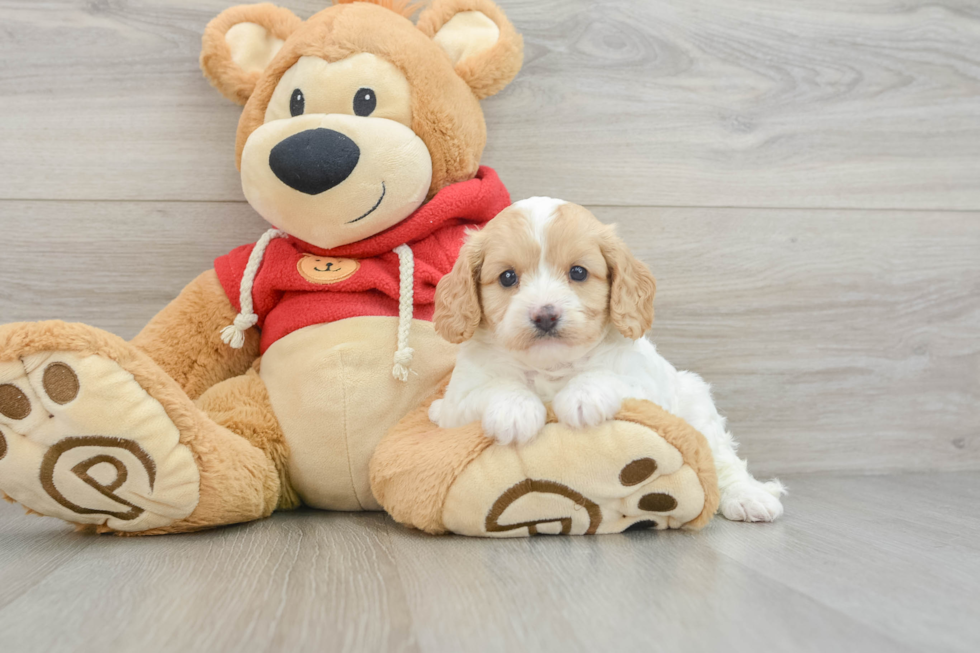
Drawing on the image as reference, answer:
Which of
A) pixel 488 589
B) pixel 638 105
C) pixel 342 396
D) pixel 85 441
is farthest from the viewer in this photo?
pixel 638 105

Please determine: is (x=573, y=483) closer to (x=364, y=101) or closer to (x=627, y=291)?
(x=627, y=291)

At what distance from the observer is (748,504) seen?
1.37 meters

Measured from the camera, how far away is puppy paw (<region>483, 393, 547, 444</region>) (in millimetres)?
1146

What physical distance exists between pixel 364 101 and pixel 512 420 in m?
0.70

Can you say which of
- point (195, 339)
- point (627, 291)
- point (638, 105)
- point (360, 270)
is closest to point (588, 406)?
point (627, 291)

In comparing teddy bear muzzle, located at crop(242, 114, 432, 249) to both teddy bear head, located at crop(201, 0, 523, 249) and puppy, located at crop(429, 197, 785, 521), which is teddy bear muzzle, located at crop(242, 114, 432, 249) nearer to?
teddy bear head, located at crop(201, 0, 523, 249)

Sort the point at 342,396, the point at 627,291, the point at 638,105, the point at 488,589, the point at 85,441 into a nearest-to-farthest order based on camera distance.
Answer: the point at 488,589 → the point at 85,441 → the point at 627,291 → the point at 342,396 → the point at 638,105

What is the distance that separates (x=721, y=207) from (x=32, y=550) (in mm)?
1647

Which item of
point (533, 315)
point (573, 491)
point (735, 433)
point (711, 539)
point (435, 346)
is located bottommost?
point (735, 433)

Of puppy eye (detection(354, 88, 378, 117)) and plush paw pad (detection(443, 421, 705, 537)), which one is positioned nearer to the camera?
plush paw pad (detection(443, 421, 705, 537))

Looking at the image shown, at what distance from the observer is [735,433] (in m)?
1.91

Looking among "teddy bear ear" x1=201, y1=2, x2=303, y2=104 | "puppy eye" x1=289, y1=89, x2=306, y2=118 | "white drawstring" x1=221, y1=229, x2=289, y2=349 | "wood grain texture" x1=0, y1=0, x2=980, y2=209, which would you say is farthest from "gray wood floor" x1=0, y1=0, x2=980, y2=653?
"puppy eye" x1=289, y1=89, x2=306, y2=118

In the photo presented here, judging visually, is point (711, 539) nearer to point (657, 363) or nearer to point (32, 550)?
point (657, 363)

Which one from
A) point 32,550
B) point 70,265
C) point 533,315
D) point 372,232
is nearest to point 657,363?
point 533,315
